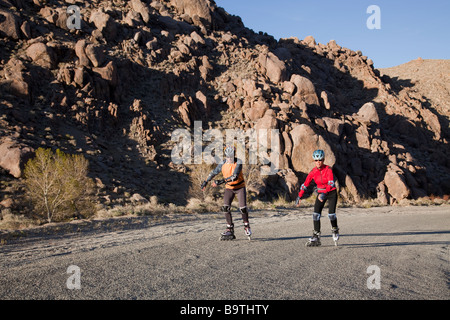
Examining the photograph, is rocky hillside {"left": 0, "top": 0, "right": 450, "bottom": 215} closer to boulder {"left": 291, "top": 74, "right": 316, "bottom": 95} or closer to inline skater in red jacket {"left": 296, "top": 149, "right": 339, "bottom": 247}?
boulder {"left": 291, "top": 74, "right": 316, "bottom": 95}

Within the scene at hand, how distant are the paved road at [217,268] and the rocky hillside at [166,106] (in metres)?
14.3

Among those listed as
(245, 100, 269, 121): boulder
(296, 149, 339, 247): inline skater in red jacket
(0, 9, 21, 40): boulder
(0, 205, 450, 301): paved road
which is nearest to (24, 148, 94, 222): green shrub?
(0, 205, 450, 301): paved road

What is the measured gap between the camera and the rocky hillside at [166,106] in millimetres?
25328

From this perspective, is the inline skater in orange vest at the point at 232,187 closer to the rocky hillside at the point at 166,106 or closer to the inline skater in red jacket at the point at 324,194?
Answer: the inline skater in red jacket at the point at 324,194

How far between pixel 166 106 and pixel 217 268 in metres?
31.3

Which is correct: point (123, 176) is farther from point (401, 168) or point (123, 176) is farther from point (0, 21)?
point (401, 168)

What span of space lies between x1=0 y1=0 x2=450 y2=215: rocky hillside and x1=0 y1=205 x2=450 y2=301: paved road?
14.3 metres

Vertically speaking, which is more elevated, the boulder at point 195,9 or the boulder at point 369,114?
the boulder at point 195,9

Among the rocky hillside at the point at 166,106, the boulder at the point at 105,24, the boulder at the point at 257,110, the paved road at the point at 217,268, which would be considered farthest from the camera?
the boulder at the point at 105,24

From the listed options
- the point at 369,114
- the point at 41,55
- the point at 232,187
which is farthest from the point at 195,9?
the point at 232,187

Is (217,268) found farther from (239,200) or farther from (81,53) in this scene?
(81,53)

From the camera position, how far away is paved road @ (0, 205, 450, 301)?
358cm

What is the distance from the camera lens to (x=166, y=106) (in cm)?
3400

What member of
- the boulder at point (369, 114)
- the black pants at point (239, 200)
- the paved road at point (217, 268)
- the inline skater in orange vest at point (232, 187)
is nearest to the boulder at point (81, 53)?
the paved road at point (217, 268)
